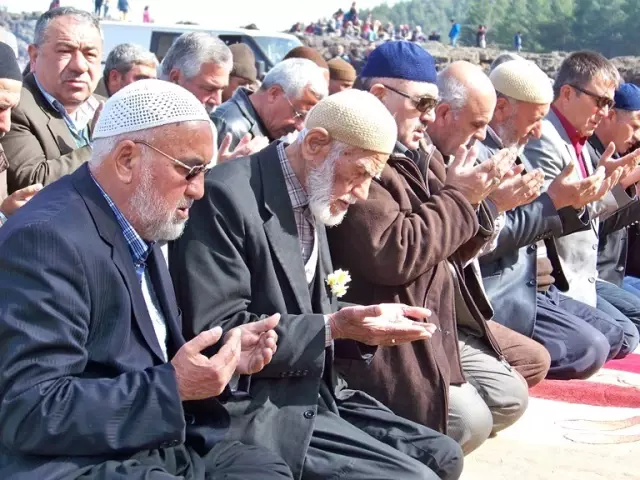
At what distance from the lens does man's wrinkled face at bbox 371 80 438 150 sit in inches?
175

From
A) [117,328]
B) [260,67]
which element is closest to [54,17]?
[117,328]

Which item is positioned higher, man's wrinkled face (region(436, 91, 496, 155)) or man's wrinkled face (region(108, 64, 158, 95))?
man's wrinkled face (region(436, 91, 496, 155))

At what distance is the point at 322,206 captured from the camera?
344 centimetres

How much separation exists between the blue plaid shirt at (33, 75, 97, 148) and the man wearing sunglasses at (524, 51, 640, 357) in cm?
265

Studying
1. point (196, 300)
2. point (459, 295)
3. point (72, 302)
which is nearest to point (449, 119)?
point (459, 295)

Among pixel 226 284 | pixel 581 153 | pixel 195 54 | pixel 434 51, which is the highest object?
pixel 195 54

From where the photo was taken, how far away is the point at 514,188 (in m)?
4.48

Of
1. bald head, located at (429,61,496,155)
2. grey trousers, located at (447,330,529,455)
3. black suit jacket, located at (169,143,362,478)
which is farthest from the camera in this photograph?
bald head, located at (429,61,496,155)

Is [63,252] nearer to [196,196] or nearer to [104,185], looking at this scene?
[104,185]

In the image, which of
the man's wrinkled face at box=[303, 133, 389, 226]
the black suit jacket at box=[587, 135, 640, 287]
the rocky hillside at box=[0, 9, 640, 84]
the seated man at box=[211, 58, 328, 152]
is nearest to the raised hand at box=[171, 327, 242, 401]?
the man's wrinkled face at box=[303, 133, 389, 226]

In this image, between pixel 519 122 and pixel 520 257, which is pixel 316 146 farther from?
pixel 519 122

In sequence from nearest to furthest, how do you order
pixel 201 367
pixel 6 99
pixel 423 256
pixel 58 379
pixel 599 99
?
pixel 58 379 → pixel 201 367 → pixel 6 99 → pixel 423 256 → pixel 599 99

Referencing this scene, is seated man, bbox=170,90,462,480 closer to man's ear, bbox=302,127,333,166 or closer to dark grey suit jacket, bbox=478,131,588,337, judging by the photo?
man's ear, bbox=302,127,333,166

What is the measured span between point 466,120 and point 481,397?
136cm
